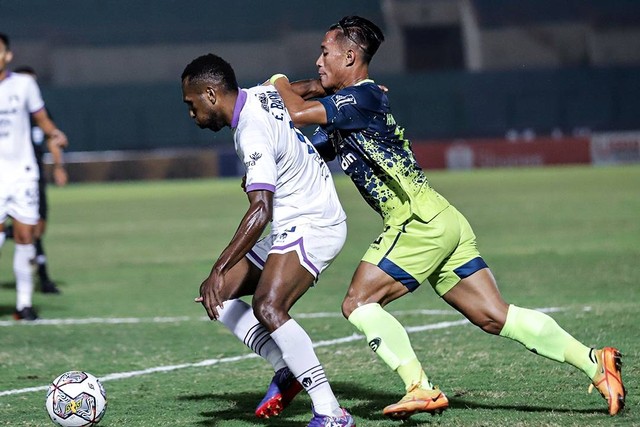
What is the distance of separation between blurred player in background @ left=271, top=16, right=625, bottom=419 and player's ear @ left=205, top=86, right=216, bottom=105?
0.45 meters

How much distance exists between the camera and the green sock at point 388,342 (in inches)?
230

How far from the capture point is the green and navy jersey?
5996 millimetres

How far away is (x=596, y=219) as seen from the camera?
19562mm

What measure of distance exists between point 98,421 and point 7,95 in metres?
4.95

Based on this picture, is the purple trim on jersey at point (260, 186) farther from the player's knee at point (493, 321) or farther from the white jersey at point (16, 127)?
the white jersey at point (16, 127)

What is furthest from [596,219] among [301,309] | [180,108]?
[180,108]

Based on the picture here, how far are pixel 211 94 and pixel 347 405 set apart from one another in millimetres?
1990

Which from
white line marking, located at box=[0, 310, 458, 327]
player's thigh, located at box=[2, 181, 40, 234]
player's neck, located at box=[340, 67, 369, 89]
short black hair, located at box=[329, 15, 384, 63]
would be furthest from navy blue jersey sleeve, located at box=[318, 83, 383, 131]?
player's thigh, located at box=[2, 181, 40, 234]

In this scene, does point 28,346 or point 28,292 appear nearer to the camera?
point 28,346

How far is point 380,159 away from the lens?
238 inches

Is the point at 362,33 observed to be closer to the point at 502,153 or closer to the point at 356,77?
the point at 356,77

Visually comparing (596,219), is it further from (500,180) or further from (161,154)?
(161,154)

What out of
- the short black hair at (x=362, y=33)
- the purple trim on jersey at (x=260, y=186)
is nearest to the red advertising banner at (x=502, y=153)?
the short black hair at (x=362, y=33)

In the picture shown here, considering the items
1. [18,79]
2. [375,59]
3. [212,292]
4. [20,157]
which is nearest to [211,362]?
[212,292]
